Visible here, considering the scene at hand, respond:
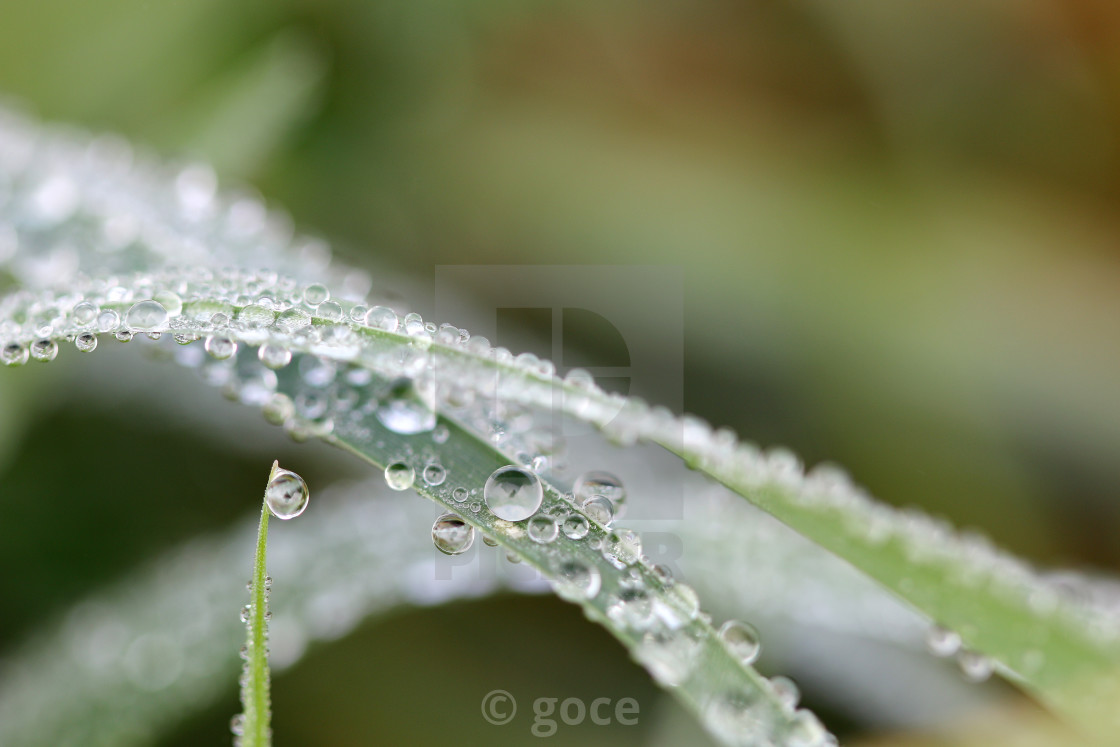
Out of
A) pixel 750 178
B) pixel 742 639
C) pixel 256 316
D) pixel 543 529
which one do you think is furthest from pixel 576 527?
pixel 750 178

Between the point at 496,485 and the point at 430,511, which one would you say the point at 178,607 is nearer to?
the point at 430,511

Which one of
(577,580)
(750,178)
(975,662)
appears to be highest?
(750,178)

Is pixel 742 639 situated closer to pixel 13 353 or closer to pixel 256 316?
pixel 256 316

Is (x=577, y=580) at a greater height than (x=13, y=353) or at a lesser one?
lesser

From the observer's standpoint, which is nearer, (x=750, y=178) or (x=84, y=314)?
(x=84, y=314)

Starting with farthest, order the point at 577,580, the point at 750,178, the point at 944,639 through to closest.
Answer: the point at 750,178
the point at 944,639
the point at 577,580

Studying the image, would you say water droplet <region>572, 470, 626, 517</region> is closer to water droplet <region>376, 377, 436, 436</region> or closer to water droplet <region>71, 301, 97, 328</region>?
water droplet <region>376, 377, 436, 436</region>
